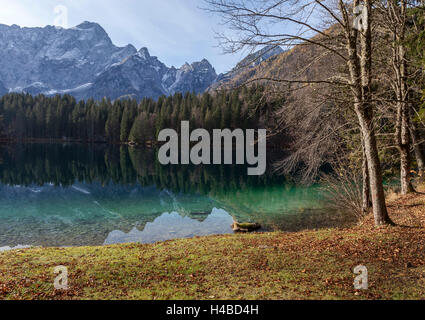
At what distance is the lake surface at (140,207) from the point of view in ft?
43.5

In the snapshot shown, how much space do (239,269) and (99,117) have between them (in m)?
96.0

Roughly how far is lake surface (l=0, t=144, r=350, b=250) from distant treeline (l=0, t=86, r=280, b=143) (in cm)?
4507

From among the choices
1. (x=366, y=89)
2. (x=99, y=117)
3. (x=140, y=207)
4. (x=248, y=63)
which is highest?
(x=99, y=117)

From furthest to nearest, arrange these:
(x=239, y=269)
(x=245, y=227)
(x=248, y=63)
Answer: (x=245, y=227) → (x=248, y=63) → (x=239, y=269)

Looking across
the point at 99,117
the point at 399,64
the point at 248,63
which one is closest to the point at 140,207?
the point at 248,63

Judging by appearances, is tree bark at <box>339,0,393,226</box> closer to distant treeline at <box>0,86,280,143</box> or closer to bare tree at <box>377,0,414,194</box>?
bare tree at <box>377,0,414,194</box>

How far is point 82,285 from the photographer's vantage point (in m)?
5.22

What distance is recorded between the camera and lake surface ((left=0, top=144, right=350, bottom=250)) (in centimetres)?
1327

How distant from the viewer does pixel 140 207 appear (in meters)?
18.7

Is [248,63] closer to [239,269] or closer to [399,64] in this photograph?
[239,269]

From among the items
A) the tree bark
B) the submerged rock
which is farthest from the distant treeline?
the tree bark

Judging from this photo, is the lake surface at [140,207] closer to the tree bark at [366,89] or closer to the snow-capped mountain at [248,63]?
the tree bark at [366,89]

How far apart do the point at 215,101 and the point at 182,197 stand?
5486 centimetres
